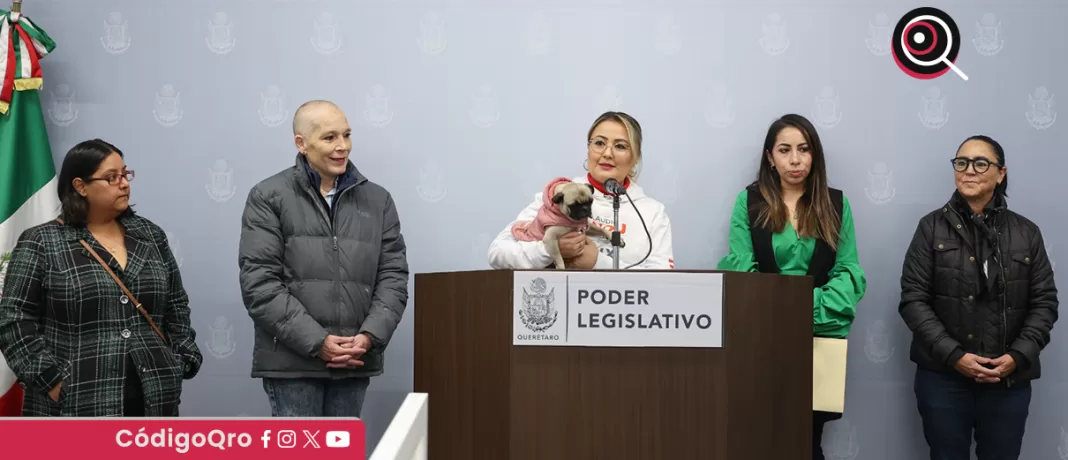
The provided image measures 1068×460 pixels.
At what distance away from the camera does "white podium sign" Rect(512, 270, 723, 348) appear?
2.24 meters

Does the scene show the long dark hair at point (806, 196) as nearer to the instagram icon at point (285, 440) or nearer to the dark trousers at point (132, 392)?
the dark trousers at point (132, 392)

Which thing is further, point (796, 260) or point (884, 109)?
point (884, 109)

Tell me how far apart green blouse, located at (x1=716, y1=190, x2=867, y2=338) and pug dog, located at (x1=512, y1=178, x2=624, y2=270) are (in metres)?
1.25

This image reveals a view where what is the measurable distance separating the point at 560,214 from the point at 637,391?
0.57m

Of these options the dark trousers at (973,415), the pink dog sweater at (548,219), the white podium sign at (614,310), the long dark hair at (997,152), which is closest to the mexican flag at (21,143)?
the pink dog sweater at (548,219)

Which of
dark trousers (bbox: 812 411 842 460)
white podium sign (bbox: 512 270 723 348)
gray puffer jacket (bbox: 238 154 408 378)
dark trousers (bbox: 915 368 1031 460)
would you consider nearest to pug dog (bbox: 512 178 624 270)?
white podium sign (bbox: 512 270 723 348)

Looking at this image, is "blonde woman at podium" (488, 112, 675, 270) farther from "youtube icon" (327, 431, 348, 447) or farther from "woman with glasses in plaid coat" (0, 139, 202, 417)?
"youtube icon" (327, 431, 348, 447)

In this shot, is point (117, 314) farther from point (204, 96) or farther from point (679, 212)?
point (679, 212)

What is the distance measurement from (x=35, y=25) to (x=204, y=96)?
2.30 feet

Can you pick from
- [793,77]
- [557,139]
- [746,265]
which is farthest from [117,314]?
[793,77]

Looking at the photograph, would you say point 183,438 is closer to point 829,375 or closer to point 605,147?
point 605,147

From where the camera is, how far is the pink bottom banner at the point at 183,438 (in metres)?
0.76

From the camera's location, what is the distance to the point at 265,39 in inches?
163

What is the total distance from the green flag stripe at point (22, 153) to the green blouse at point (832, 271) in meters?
2.79
